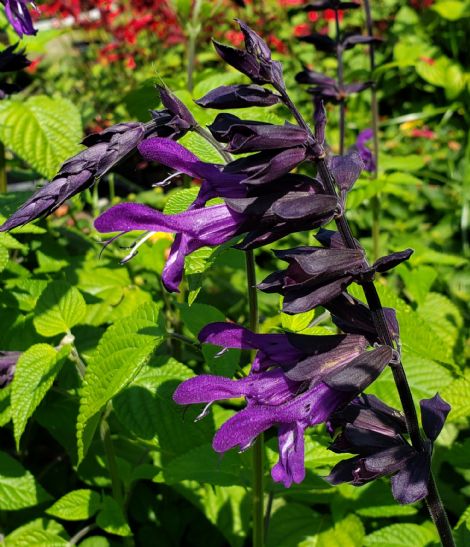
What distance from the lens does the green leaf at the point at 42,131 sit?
1734 millimetres

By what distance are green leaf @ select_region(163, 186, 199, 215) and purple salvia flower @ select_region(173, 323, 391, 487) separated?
0.25 m

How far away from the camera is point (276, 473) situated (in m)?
0.84

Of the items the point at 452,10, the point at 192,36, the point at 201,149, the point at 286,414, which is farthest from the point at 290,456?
the point at 452,10

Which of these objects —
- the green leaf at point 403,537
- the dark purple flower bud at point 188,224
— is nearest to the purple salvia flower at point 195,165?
the dark purple flower bud at point 188,224

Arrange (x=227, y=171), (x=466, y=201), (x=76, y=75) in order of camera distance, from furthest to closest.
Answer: (x=76, y=75) → (x=466, y=201) → (x=227, y=171)

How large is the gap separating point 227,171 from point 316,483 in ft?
2.50

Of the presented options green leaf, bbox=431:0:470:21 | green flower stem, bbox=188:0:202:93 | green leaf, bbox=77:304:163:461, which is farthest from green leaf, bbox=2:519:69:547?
green leaf, bbox=431:0:470:21

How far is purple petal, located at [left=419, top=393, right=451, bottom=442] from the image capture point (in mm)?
938

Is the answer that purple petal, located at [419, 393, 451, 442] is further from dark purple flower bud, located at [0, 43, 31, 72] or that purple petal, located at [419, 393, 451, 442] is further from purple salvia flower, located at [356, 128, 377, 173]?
purple salvia flower, located at [356, 128, 377, 173]

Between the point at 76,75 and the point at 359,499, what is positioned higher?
the point at 76,75

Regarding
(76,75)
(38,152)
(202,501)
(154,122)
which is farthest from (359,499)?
(76,75)

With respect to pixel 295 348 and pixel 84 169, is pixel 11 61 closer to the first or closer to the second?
pixel 84 169

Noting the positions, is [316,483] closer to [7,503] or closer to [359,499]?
[359,499]

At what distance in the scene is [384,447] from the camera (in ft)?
3.03
